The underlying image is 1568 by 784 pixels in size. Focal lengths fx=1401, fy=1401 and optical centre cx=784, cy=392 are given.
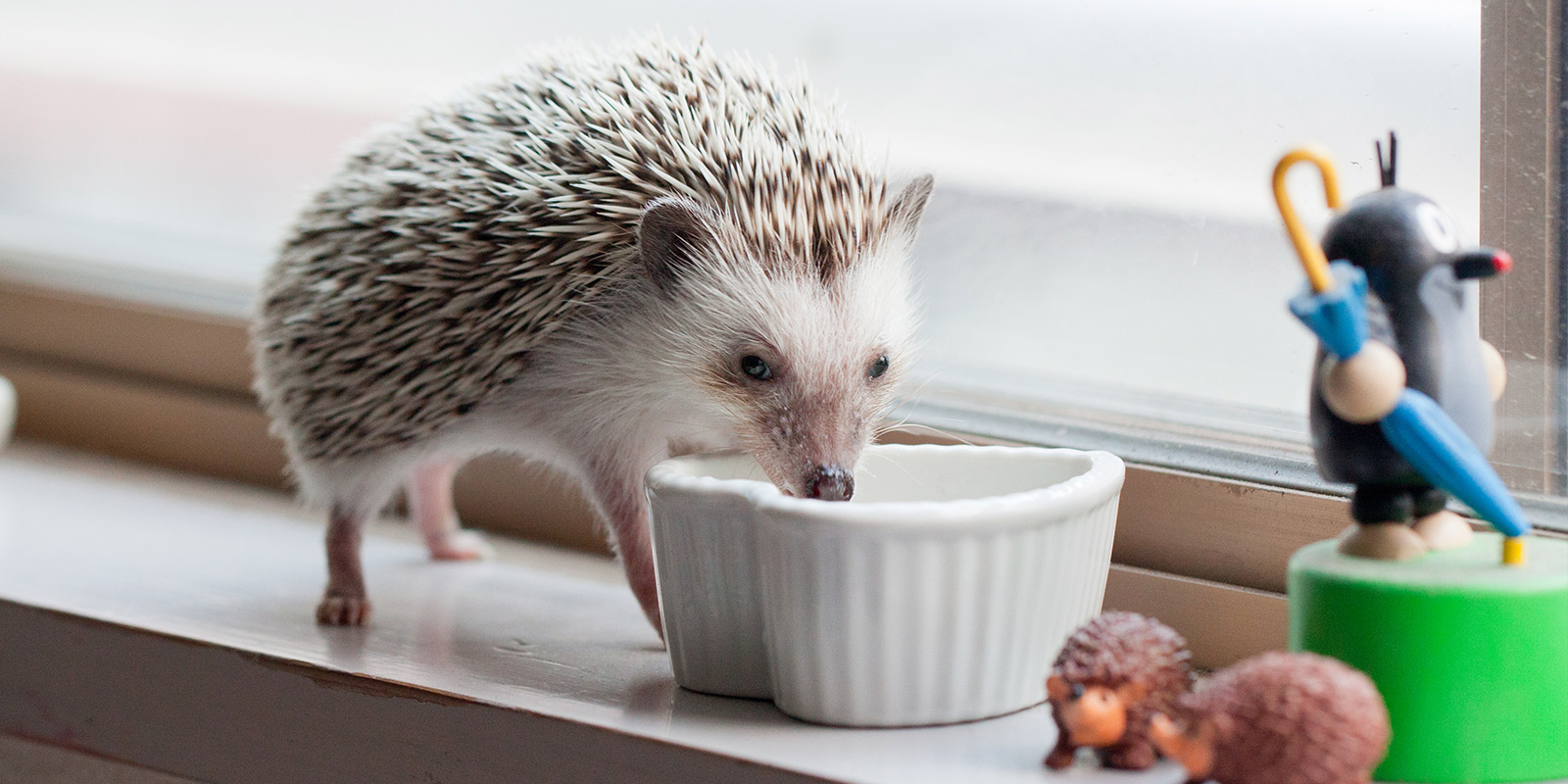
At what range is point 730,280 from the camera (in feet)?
3.96

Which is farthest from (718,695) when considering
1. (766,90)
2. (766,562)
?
(766,90)

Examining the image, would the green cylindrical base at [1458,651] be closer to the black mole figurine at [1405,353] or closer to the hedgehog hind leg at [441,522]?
the black mole figurine at [1405,353]

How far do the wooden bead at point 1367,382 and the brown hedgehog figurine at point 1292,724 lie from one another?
0.52 ft

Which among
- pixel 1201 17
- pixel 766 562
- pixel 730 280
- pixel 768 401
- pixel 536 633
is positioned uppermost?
pixel 1201 17

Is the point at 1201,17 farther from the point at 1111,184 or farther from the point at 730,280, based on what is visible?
the point at 730,280

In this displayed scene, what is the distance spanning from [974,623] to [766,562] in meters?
0.16

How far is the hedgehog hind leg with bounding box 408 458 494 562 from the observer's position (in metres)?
1.70

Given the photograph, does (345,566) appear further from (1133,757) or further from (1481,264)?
(1481,264)

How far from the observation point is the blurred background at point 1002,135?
4.25ft

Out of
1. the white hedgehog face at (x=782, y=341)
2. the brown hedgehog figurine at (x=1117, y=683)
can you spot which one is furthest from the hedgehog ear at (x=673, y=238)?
the brown hedgehog figurine at (x=1117, y=683)

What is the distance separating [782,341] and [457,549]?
704mm

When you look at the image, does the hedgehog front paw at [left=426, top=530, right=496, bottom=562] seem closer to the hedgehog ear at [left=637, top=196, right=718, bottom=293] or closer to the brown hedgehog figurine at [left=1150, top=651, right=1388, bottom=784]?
the hedgehog ear at [left=637, top=196, right=718, bottom=293]

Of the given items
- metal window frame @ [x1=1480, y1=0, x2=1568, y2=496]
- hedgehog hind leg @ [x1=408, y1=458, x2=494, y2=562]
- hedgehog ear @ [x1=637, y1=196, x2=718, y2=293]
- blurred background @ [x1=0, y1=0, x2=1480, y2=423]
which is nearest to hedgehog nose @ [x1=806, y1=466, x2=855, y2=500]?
hedgehog ear @ [x1=637, y1=196, x2=718, y2=293]

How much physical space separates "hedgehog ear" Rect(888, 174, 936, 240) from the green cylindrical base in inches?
20.1
